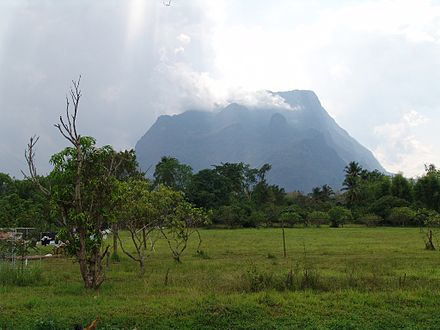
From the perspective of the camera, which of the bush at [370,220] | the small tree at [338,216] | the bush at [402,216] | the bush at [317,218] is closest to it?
the bush at [402,216]

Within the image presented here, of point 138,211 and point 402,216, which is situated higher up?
point 138,211

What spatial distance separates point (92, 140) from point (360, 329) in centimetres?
896

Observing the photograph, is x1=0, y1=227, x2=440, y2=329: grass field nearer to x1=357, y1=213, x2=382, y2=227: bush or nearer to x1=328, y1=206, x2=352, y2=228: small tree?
x1=328, y1=206, x2=352, y2=228: small tree

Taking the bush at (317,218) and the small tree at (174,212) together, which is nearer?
the small tree at (174,212)

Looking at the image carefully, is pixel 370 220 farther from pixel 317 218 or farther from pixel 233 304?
pixel 233 304

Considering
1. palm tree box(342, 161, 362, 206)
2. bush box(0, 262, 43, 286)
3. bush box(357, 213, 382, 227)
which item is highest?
palm tree box(342, 161, 362, 206)

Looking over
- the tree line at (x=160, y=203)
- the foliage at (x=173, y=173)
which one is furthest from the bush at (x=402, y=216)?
the foliage at (x=173, y=173)

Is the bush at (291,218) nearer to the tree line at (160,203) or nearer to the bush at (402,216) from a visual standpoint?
the tree line at (160,203)

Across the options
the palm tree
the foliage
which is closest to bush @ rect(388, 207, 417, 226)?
the palm tree

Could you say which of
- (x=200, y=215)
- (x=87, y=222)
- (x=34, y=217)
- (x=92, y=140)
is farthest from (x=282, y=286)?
(x=34, y=217)

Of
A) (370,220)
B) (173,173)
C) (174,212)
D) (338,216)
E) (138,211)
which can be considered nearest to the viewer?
(138,211)

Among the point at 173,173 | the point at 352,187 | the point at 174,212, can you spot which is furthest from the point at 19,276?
the point at 173,173

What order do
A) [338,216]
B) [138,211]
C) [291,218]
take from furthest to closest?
1. [291,218]
2. [338,216]
3. [138,211]

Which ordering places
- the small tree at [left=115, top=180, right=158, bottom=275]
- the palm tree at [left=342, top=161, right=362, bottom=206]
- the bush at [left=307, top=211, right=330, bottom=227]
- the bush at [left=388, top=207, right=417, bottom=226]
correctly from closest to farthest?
the small tree at [left=115, top=180, right=158, bottom=275], the bush at [left=388, top=207, right=417, bottom=226], the bush at [left=307, top=211, right=330, bottom=227], the palm tree at [left=342, top=161, right=362, bottom=206]
